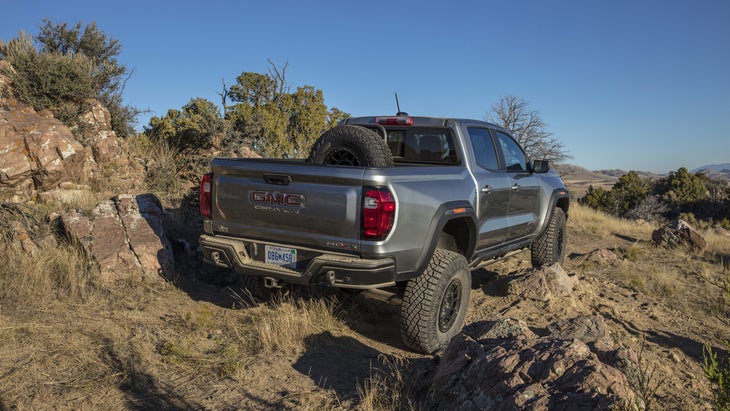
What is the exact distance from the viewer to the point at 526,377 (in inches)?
103

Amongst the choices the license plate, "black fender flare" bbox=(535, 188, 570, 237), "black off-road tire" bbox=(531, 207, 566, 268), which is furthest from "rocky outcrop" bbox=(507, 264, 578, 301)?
the license plate

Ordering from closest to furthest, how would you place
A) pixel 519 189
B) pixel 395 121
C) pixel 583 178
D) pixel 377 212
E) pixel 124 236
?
1. pixel 377 212
2. pixel 395 121
3. pixel 519 189
4. pixel 124 236
5. pixel 583 178

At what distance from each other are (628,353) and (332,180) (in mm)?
2286

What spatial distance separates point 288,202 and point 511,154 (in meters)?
3.27

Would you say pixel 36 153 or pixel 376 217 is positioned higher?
pixel 36 153

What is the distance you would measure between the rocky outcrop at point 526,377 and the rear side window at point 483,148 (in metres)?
2.57

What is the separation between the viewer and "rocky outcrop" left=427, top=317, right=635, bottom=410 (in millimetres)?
2402

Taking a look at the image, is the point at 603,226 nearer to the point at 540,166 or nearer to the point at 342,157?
the point at 540,166

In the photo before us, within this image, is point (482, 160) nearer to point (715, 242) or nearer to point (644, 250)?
point (644, 250)

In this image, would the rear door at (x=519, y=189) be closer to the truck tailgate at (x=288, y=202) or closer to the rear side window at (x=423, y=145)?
the rear side window at (x=423, y=145)

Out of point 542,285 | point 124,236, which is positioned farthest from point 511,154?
point 124,236

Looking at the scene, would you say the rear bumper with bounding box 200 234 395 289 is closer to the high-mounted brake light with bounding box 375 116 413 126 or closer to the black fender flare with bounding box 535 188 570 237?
the high-mounted brake light with bounding box 375 116 413 126

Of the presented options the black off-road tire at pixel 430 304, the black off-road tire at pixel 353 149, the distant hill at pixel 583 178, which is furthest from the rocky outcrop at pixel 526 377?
the distant hill at pixel 583 178

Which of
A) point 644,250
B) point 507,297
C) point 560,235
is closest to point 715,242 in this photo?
point 644,250
